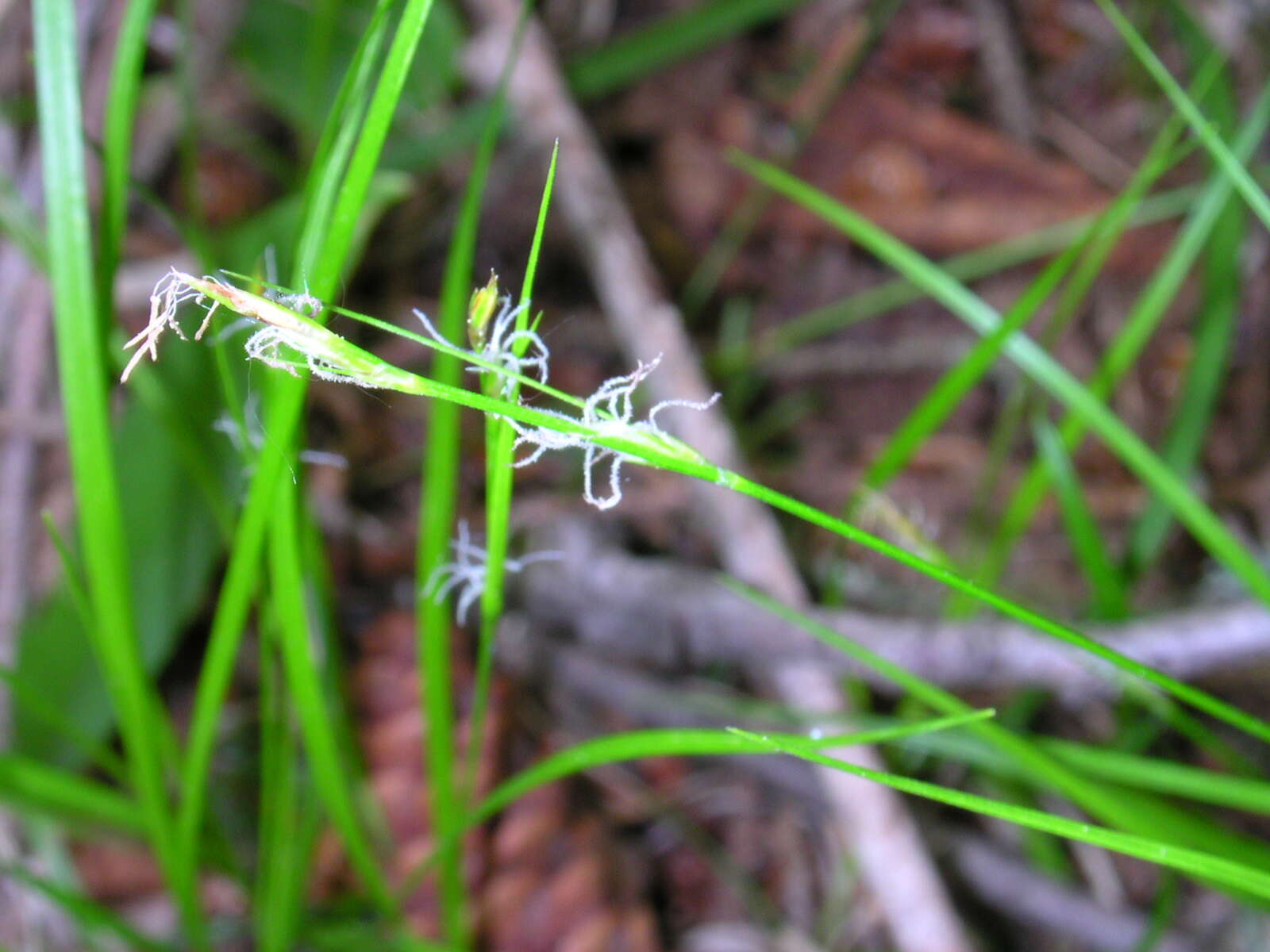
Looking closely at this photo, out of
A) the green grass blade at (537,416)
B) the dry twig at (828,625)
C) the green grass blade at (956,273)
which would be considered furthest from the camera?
the green grass blade at (956,273)

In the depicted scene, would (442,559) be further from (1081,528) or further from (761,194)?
(761,194)

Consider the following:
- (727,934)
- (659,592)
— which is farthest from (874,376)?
(727,934)

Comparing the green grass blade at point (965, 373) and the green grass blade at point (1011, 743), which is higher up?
the green grass blade at point (965, 373)

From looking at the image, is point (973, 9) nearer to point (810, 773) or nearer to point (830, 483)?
point (830, 483)

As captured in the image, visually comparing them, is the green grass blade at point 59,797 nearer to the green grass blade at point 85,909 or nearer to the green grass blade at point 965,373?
the green grass blade at point 85,909

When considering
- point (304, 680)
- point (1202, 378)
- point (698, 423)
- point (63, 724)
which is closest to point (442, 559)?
point (304, 680)

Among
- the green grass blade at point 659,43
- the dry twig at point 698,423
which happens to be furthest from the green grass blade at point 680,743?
the green grass blade at point 659,43

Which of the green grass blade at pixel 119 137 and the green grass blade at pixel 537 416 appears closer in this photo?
the green grass blade at pixel 537 416
